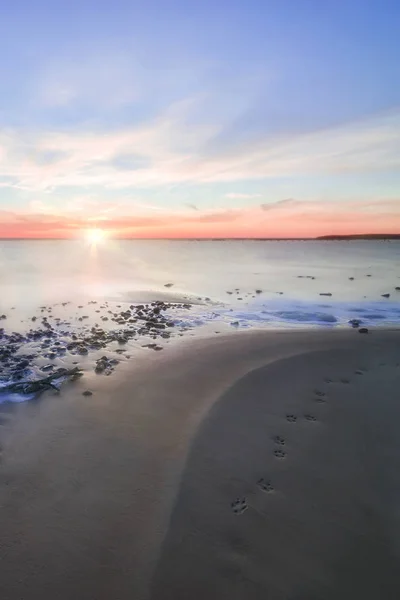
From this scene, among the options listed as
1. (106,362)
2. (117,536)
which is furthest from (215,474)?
(106,362)

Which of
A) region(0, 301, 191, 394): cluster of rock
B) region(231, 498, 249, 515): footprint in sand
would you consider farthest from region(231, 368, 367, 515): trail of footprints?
region(0, 301, 191, 394): cluster of rock

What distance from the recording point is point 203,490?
7379mm

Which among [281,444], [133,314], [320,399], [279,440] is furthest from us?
[133,314]

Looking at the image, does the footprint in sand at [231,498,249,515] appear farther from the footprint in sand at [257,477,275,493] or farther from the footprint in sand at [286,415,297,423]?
the footprint in sand at [286,415,297,423]

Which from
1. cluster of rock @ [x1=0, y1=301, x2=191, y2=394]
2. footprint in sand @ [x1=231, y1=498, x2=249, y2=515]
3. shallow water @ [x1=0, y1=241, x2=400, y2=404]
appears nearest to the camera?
footprint in sand @ [x1=231, y1=498, x2=249, y2=515]

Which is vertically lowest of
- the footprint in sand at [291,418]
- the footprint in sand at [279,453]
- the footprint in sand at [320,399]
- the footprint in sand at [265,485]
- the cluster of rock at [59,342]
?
the footprint in sand at [265,485]

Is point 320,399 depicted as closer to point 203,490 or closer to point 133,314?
point 203,490

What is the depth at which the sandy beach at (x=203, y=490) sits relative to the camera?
5.57m

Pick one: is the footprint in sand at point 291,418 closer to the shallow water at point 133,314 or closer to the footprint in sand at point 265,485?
the footprint in sand at point 265,485

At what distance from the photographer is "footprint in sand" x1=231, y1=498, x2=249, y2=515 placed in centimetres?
680

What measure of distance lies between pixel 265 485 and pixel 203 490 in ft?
4.09

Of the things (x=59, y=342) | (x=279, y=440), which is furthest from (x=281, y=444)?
(x=59, y=342)

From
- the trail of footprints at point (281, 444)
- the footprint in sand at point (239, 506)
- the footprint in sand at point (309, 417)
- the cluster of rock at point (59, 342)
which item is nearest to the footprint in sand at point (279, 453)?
the trail of footprints at point (281, 444)

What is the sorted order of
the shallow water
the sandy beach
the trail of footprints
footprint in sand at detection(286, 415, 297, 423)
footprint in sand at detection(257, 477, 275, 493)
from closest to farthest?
the sandy beach, the trail of footprints, footprint in sand at detection(257, 477, 275, 493), footprint in sand at detection(286, 415, 297, 423), the shallow water
